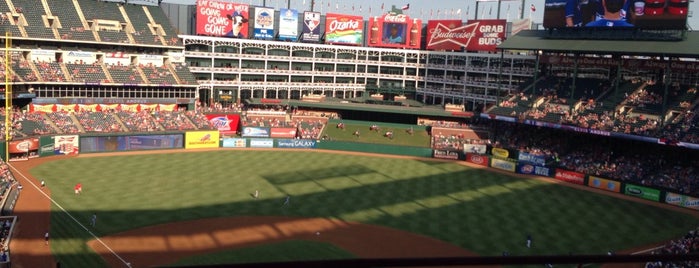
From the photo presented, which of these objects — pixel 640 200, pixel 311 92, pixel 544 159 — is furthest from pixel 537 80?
pixel 311 92

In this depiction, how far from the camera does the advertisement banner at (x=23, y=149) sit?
186 ft

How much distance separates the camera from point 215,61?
9169 cm

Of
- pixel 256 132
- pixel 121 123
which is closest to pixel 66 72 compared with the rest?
pixel 121 123

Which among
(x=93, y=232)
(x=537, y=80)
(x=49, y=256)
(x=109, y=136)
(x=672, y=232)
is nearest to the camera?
(x=49, y=256)

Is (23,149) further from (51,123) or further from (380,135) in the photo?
(380,135)

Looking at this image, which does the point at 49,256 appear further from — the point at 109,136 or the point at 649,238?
the point at 649,238

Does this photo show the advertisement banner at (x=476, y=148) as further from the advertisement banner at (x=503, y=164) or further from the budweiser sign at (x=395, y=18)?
the budweiser sign at (x=395, y=18)

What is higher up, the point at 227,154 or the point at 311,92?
the point at 311,92

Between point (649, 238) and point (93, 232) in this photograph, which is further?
point (649, 238)

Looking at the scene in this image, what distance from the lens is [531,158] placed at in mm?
66375

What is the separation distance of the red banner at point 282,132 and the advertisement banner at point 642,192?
134 ft

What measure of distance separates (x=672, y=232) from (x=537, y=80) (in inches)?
1576

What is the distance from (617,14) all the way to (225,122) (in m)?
50.6

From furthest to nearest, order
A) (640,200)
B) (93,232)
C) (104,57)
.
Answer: (104,57) < (640,200) < (93,232)
